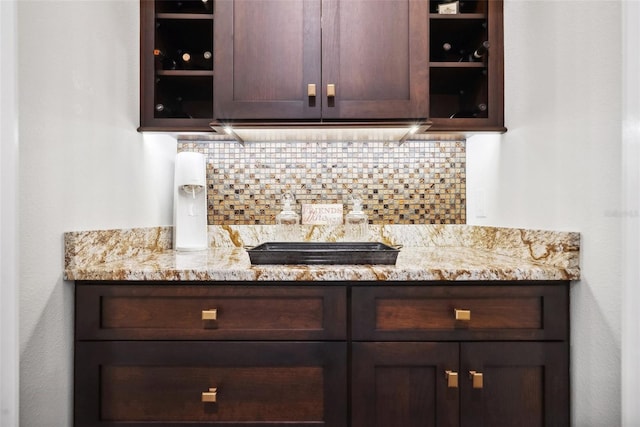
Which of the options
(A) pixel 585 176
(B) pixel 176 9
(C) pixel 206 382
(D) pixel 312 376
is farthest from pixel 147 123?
(A) pixel 585 176

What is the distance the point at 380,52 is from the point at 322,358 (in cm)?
111

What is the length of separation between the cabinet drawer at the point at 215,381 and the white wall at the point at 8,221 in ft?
0.67

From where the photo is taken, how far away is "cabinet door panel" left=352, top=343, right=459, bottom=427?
1103 mm

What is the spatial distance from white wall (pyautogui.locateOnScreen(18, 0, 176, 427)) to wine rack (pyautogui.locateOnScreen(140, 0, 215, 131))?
81mm

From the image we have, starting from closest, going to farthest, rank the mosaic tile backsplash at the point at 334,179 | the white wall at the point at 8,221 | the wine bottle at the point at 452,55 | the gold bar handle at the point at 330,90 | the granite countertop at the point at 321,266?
the white wall at the point at 8,221 < the granite countertop at the point at 321,266 < the gold bar handle at the point at 330,90 < the wine bottle at the point at 452,55 < the mosaic tile backsplash at the point at 334,179

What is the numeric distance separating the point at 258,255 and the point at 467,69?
1.15m

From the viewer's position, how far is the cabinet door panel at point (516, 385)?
1104 millimetres

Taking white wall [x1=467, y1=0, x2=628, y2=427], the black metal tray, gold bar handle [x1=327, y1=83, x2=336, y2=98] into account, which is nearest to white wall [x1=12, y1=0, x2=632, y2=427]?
white wall [x1=467, y1=0, x2=628, y2=427]

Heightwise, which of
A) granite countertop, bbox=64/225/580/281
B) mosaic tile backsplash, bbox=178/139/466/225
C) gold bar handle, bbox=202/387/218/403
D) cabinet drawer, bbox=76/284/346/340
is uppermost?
mosaic tile backsplash, bbox=178/139/466/225

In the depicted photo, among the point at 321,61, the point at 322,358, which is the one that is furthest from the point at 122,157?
the point at 322,358

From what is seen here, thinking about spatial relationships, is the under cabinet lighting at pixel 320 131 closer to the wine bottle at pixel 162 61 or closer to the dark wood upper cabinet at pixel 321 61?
the dark wood upper cabinet at pixel 321 61

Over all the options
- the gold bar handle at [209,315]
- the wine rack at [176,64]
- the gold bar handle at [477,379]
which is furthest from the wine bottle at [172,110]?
the gold bar handle at [477,379]

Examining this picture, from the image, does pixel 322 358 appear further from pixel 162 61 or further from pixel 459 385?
pixel 162 61

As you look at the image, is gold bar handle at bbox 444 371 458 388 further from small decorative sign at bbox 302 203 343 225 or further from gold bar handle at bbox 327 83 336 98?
gold bar handle at bbox 327 83 336 98
